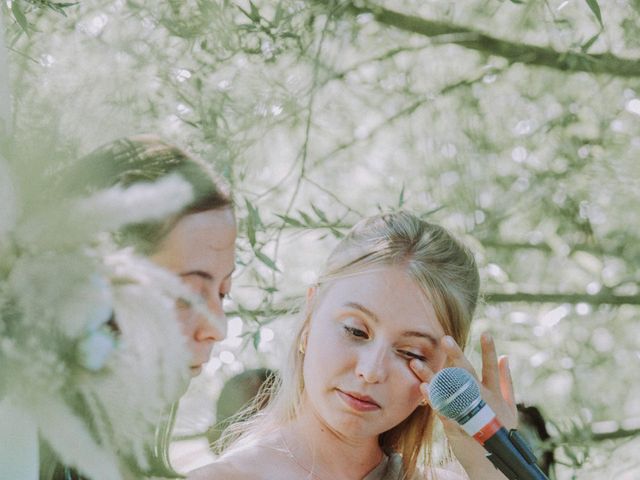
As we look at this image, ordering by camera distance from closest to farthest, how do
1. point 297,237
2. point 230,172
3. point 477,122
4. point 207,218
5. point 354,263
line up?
1. point 207,218
2. point 354,263
3. point 230,172
4. point 297,237
5. point 477,122

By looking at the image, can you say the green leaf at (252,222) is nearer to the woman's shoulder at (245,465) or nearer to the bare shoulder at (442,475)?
the woman's shoulder at (245,465)

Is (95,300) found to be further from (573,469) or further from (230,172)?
(573,469)

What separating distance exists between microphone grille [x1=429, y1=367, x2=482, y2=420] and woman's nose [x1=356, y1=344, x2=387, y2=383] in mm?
281

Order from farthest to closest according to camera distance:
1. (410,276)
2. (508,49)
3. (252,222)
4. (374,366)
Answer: (508,49) → (252,222) → (410,276) → (374,366)

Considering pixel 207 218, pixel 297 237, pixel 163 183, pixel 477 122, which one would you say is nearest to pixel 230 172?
pixel 297 237

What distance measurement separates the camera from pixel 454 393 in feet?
6.07

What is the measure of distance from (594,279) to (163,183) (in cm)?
376

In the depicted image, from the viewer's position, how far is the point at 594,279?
13.8ft

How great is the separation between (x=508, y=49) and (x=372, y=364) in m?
2.20

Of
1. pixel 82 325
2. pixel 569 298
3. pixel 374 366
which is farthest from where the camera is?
pixel 569 298

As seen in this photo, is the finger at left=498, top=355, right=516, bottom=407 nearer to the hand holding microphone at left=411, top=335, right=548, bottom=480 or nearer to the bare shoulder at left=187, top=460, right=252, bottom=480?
the hand holding microphone at left=411, top=335, right=548, bottom=480

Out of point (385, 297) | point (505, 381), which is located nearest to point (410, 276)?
point (385, 297)

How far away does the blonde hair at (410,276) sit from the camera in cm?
244

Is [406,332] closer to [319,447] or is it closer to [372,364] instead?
[372,364]
